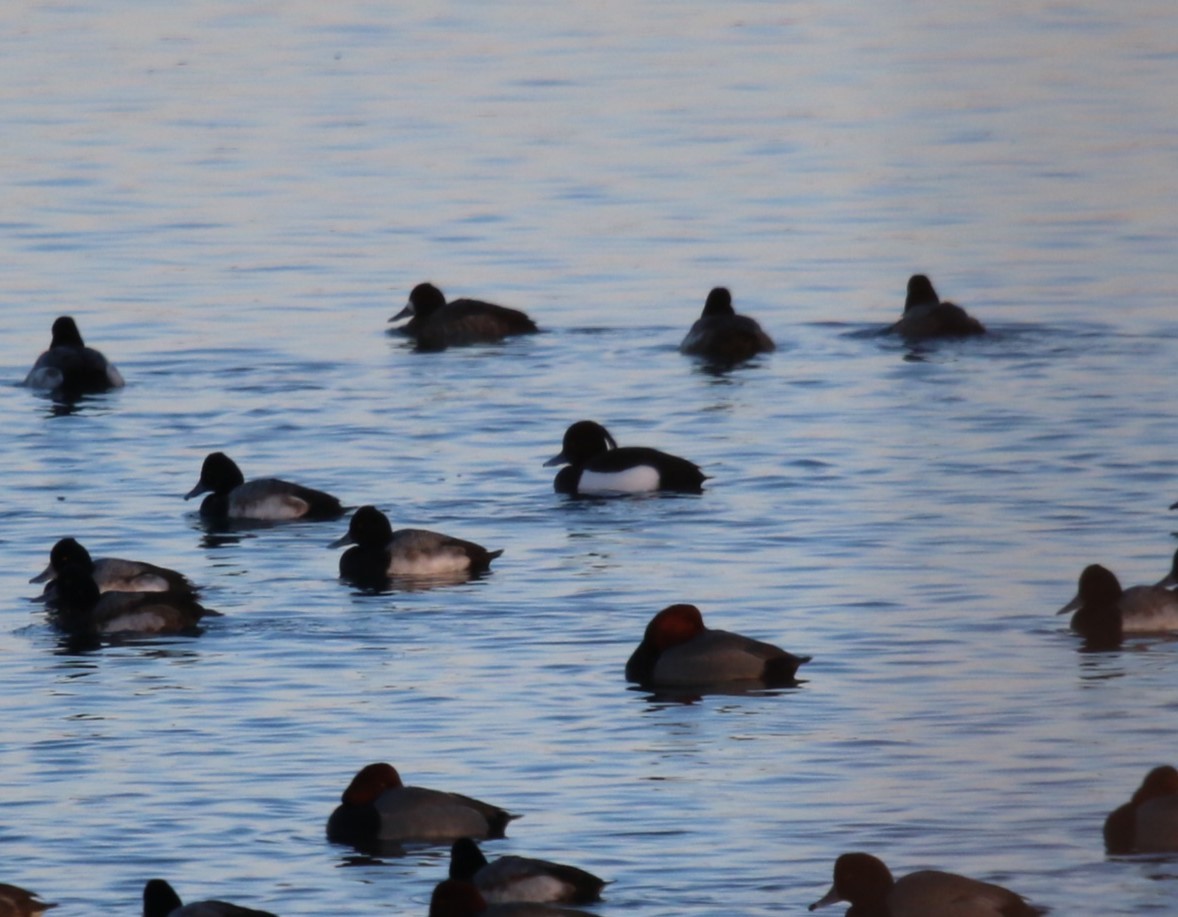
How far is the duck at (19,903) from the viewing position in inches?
381

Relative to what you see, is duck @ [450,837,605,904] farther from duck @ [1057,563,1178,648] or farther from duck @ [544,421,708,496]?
duck @ [544,421,708,496]

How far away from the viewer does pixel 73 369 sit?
22297mm

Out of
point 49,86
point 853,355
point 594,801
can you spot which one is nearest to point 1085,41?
point 594,801

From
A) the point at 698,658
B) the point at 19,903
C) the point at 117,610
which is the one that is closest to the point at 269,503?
the point at 117,610

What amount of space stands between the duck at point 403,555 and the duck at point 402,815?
203 inches

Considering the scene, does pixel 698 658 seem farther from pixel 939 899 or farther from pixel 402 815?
pixel 939 899

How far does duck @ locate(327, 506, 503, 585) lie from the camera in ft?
52.5

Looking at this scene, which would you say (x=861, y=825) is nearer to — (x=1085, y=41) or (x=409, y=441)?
(x=1085, y=41)

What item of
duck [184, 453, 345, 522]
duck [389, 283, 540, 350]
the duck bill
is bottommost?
the duck bill

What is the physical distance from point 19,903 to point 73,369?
12.9m

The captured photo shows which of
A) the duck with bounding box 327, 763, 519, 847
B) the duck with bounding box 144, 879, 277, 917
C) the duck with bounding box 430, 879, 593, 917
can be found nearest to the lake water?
the duck with bounding box 327, 763, 519, 847

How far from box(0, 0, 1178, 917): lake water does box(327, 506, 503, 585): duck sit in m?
0.18

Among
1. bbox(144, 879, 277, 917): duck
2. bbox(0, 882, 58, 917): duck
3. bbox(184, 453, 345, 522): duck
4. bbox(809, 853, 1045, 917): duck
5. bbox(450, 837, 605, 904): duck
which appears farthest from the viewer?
bbox(184, 453, 345, 522): duck

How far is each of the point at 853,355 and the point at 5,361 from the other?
773 centimetres
